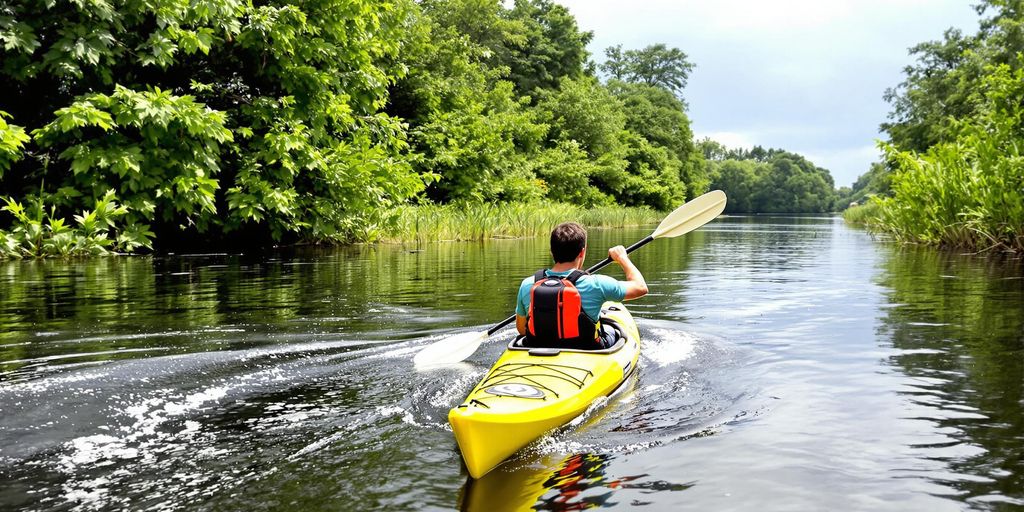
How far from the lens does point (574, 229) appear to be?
15.9 feet

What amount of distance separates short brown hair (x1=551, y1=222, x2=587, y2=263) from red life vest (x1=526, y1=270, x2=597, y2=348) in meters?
0.17

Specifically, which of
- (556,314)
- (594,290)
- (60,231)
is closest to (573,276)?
(594,290)

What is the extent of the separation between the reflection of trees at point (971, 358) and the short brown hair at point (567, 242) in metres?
2.23

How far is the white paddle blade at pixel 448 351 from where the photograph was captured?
5383mm

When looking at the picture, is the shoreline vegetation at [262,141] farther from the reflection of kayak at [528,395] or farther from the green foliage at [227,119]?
the reflection of kayak at [528,395]

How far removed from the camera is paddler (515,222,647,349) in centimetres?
446

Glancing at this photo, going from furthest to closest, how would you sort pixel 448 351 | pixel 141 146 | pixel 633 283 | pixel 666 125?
1. pixel 666 125
2. pixel 141 146
3. pixel 448 351
4. pixel 633 283

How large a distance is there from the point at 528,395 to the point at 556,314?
0.83 meters

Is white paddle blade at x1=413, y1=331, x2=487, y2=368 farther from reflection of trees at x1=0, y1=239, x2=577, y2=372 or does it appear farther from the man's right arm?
the man's right arm

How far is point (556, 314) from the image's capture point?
4488 mm

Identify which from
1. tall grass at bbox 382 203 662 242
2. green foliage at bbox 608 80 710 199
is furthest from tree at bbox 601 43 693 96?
tall grass at bbox 382 203 662 242

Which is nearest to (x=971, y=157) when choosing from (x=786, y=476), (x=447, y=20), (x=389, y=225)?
(x=389, y=225)

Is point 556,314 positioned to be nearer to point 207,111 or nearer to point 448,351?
point 448,351

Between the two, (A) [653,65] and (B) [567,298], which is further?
(A) [653,65]
